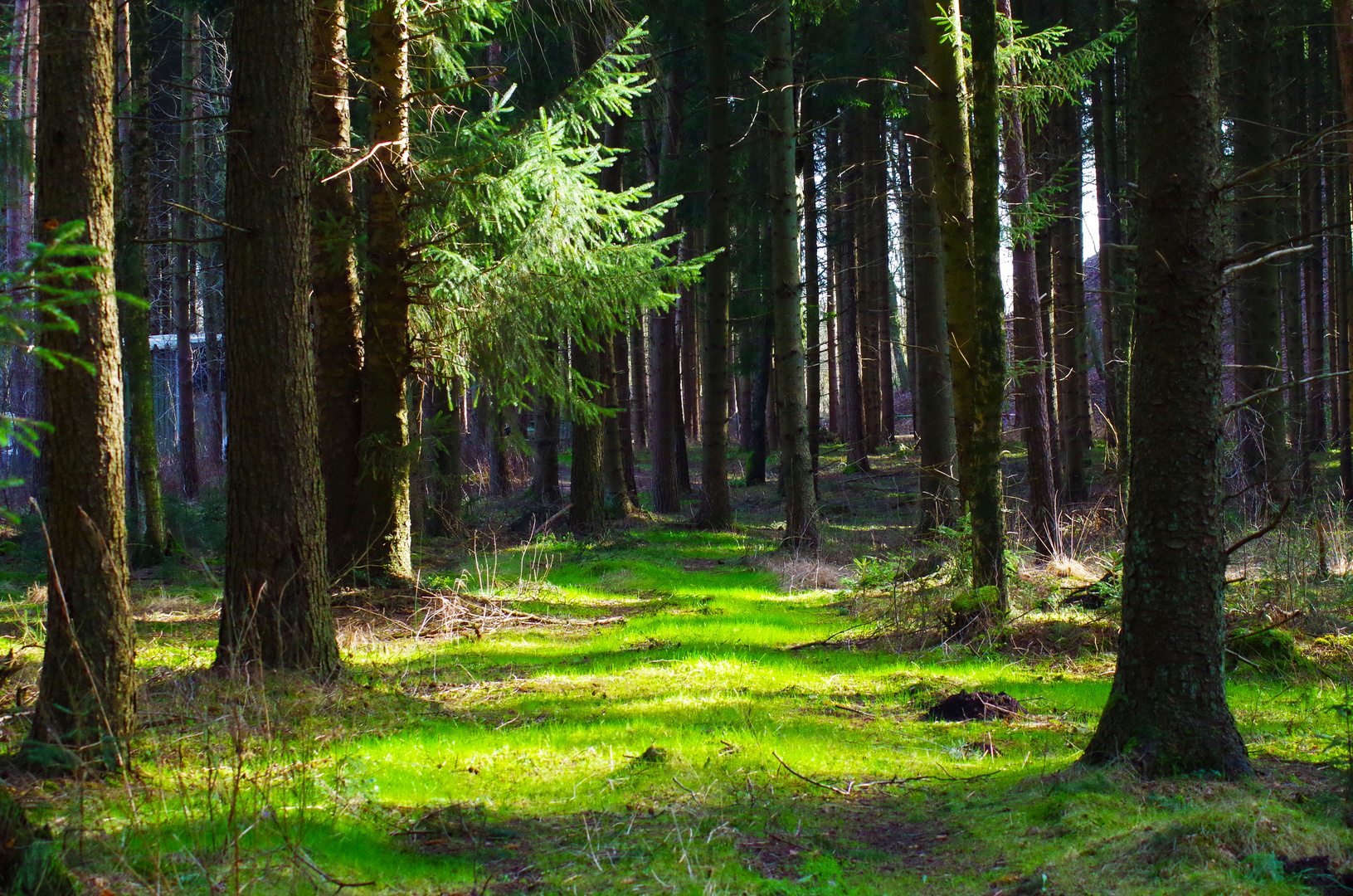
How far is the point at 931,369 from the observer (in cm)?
1199

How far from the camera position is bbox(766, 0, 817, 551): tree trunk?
13.1 m

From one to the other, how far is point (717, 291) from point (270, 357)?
10351mm

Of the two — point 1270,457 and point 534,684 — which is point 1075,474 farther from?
point 534,684

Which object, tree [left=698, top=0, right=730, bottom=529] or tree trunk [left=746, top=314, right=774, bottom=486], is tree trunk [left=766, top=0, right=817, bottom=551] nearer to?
tree [left=698, top=0, right=730, bottom=529]

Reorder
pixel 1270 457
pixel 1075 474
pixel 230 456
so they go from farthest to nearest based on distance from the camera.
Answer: pixel 1075 474
pixel 1270 457
pixel 230 456

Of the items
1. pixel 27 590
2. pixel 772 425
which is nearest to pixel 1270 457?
pixel 27 590

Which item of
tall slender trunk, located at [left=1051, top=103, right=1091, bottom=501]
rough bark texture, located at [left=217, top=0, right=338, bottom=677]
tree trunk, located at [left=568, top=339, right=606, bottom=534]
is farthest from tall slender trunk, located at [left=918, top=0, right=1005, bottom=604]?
tree trunk, located at [left=568, top=339, right=606, bottom=534]

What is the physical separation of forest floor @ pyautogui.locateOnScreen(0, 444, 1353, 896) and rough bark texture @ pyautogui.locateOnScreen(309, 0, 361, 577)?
3.08 feet

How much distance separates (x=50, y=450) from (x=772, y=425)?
2958 cm

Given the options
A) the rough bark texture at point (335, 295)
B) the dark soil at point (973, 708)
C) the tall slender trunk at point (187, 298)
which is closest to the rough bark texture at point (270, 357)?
the rough bark texture at point (335, 295)

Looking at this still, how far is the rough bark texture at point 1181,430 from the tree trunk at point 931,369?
19.6ft

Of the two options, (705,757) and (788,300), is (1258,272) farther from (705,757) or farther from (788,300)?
(705,757)

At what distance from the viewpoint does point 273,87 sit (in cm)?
613

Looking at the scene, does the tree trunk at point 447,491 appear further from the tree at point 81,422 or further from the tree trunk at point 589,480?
the tree at point 81,422
